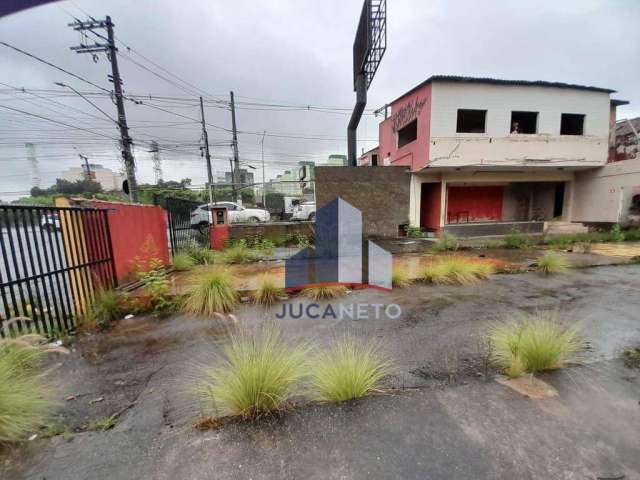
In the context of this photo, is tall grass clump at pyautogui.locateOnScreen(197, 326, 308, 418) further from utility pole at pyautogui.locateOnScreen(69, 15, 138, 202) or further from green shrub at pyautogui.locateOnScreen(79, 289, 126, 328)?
utility pole at pyautogui.locateOnScreen(69, 15, 138, 202)

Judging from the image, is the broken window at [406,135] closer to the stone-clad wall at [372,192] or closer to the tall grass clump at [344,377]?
the stone-clad wall at [372,192]

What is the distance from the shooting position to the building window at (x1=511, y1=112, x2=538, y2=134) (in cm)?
1141

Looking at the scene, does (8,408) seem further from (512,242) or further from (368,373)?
(512,242)

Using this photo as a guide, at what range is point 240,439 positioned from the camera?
1722 mm

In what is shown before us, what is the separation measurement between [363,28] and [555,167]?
10.2 metres

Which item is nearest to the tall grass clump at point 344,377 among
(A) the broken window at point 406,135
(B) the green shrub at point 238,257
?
(B) the green shrub at point 238,257

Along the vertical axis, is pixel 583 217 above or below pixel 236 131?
below

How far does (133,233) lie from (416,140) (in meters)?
10.8

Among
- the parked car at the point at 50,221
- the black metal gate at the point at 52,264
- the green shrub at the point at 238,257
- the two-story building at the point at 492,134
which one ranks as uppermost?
the two-story building at the point at 492,134

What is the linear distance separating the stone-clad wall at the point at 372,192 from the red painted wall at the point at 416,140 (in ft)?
8.25

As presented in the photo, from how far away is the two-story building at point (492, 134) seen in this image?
1045 centimetres

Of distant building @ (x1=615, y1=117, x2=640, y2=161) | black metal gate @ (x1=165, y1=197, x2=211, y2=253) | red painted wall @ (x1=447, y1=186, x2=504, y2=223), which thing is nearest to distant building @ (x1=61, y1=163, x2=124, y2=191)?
black metal gate @ (x1=165, y1=197, x2=211, y2=253)

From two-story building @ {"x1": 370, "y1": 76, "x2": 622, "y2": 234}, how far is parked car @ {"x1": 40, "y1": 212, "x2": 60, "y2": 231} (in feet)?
33.7

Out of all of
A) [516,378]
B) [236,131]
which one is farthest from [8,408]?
[236,131]
